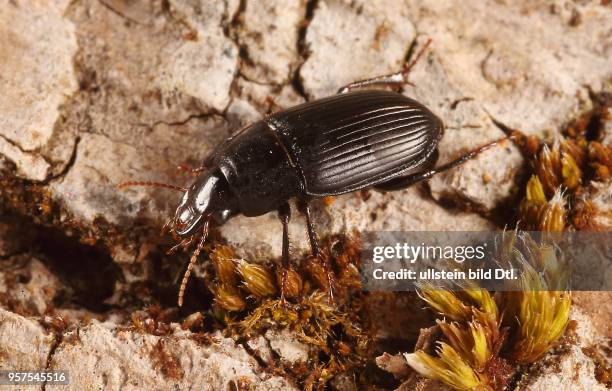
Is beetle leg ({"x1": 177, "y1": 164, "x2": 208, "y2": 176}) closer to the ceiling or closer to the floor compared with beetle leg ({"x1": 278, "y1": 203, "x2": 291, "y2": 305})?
closer to the ceiling

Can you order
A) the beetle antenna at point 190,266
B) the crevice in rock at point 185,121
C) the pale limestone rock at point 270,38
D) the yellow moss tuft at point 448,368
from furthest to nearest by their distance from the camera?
the pale limestone rock at point 270,38 < the crevice in rock at point 185,121 < the beetle antenna at point 190,266 < the yellow moss tuft at point 448,368

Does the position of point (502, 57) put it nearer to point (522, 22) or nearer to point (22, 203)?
point (522, 22)

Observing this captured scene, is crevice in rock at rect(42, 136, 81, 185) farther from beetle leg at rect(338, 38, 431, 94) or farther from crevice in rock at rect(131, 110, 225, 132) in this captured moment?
beetle leg at rect(338, 38, 431, 94)

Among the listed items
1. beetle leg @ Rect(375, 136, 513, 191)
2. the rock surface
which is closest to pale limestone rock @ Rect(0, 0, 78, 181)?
the rock surface

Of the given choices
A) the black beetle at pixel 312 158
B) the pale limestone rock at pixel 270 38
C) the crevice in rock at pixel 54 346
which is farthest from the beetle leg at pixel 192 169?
the crevice in rock at pixel 54 346

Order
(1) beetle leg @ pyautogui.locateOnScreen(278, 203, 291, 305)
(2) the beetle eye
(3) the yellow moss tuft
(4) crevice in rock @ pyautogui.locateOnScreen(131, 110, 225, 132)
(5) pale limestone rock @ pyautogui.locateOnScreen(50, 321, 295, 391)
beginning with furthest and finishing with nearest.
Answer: (4) crevice in rock @ pyautogui.locateOnScreen(131, 110, 225, 132) < (2) the beetle eye < (1) beetle leg @ pyautogui.locateOnScreen(278, 203, 291, 305) < (5) pale limestone rock @ pyautogui.locateOnScreen(50, 321, 295, 391) < (3) the yellow moss tuft

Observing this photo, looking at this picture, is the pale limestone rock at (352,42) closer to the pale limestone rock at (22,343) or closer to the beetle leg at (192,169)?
the beetle leg at (192,169)

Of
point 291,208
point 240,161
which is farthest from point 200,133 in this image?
point 291,208
